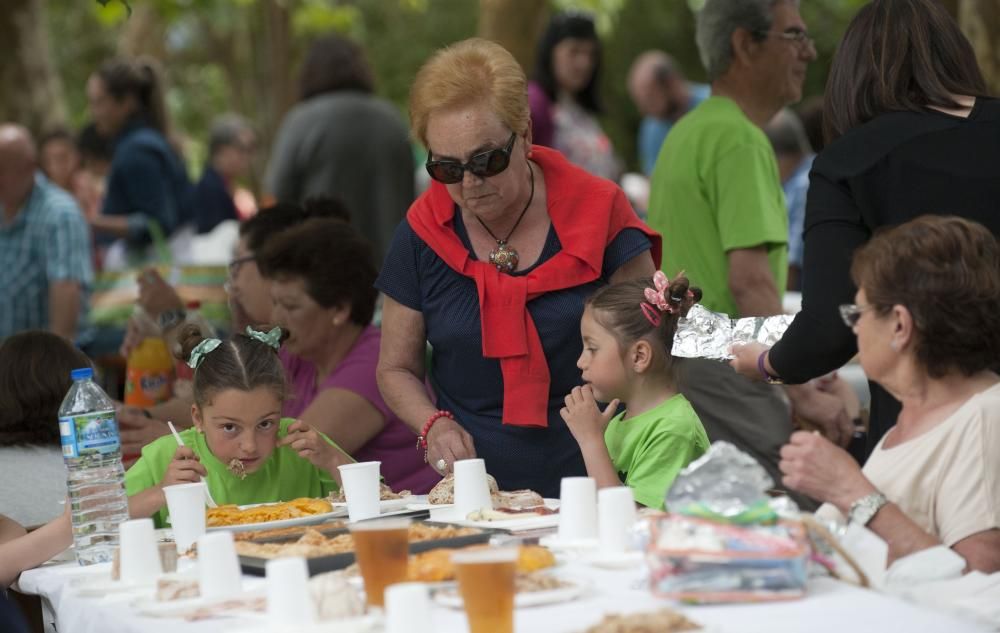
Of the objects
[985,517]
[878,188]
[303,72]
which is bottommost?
[985,517]

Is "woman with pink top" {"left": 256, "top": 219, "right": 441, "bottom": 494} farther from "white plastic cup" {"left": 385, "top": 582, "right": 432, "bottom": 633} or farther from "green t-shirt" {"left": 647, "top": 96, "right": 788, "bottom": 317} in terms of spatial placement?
"white plastic cup" {"left": 385, "top": 582, "right": 432, "bottom": 633}

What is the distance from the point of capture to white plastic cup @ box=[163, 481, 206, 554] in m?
3.23

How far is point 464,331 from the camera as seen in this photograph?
13.5 feet

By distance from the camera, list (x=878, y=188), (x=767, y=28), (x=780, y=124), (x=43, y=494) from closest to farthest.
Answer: (x=878, y=188), (x=43, y=494), (x=767, y=28), (x=780, y=124)

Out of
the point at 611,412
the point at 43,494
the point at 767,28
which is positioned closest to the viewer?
the point at 611,412

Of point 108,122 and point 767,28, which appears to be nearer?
point 767,28

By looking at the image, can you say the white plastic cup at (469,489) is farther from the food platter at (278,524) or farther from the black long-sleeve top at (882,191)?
the black long-sleeve top at (882,191)

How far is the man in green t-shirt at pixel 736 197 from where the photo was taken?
15.7ft

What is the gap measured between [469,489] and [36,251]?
532 cm

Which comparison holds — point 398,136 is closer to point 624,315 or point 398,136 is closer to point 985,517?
point 624,315

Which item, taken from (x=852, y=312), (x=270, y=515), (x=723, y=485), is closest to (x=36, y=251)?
(x=270, y=515)

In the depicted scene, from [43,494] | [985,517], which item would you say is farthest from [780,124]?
[985,517]

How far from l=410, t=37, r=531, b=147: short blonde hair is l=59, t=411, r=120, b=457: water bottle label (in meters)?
1.13

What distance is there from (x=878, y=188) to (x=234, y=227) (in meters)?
6.44
